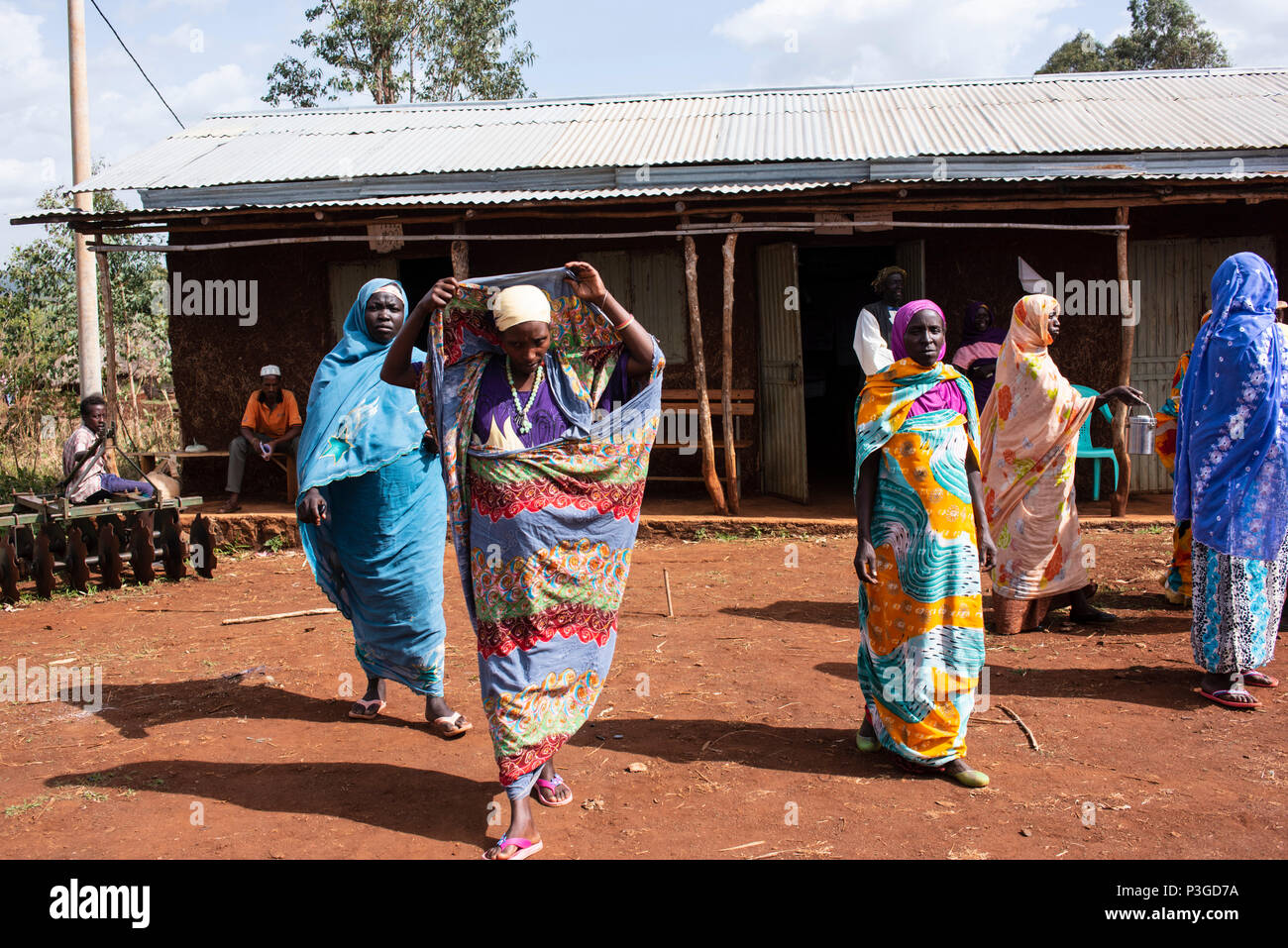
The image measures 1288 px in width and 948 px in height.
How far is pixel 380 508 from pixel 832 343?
11535 mm

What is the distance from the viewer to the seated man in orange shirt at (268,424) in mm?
10414

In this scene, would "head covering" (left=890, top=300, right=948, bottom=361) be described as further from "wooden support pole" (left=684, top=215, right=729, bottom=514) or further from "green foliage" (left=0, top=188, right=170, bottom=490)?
"green foliage" (left=0, top=188, right=170, bottom=490)

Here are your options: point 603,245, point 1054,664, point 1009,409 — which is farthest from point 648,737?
point 603,245

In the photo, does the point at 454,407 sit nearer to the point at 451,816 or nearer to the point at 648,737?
the point at 451,816

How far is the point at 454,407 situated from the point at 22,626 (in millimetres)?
5275

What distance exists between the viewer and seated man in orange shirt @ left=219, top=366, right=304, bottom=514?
10.4 meters

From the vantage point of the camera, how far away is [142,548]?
821 cm

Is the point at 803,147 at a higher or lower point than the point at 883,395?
higher

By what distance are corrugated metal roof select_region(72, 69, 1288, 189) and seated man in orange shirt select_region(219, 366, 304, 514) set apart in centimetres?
210

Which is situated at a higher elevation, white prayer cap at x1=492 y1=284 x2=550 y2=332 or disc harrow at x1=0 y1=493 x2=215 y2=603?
white prayer cap at x1=492 y1=284 x2=550 y2=332

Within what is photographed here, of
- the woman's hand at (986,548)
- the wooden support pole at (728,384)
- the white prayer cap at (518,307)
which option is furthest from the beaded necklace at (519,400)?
the wooden support pole at (728,384)

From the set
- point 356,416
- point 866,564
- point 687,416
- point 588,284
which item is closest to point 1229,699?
point 866,564

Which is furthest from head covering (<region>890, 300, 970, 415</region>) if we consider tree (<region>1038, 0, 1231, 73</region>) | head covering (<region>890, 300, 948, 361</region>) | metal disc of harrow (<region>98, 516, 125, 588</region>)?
tree (<region>1038, 0, 1231, 73</region>)

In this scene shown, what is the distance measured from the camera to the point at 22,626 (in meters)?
7.17
